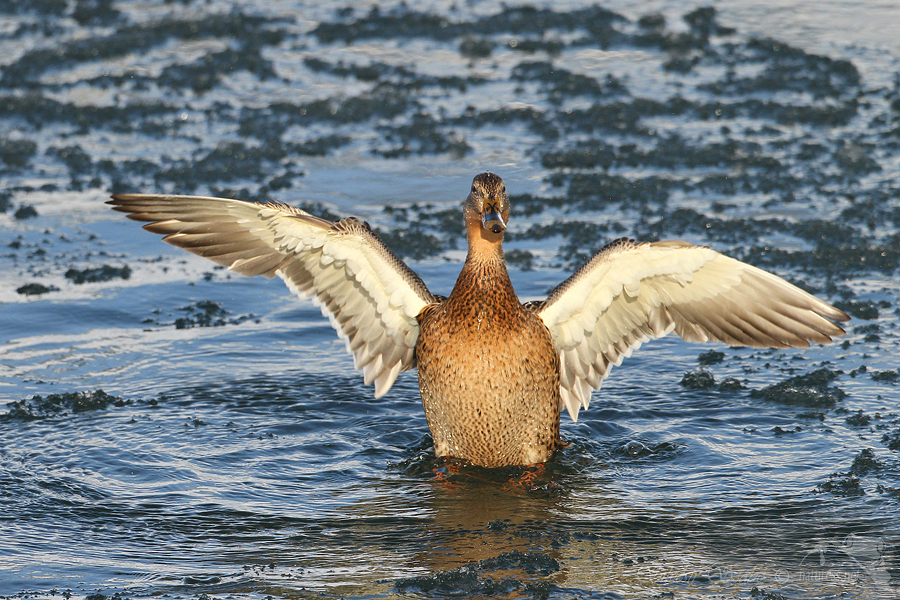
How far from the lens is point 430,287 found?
8766 millimetres

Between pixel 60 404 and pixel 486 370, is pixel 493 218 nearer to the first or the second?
pixel 486 370

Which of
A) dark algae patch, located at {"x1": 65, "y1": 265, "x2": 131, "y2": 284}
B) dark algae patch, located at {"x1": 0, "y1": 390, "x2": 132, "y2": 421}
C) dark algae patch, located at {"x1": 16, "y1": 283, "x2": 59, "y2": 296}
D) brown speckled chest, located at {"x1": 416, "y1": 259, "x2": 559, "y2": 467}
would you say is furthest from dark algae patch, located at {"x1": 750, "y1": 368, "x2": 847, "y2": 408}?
dark algae patch, located at {"x1": 16, "y1": 283, "x2": 59, "y2": 296}

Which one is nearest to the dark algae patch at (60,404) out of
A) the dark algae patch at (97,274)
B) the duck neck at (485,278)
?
the dark algae patch at (97,274)

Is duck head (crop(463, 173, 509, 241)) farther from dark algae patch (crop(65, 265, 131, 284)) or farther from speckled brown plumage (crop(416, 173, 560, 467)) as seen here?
dark algae patch (crop(65, 265, 131, 284))

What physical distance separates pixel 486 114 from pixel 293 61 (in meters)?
3.00

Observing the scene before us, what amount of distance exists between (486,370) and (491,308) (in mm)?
344

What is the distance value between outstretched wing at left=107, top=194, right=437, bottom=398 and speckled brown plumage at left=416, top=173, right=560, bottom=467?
36 cm

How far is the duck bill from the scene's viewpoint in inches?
244

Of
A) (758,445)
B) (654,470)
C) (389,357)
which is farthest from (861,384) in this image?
(389,357)

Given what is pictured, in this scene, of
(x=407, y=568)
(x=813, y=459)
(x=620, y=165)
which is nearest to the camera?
(x=407, y=568)

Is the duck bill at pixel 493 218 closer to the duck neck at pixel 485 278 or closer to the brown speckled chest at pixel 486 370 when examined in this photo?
the duck neck at pixel 485 278

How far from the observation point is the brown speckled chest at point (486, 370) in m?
6.38

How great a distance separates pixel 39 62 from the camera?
13156mm

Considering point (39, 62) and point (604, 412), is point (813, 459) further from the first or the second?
point (39, 62)
